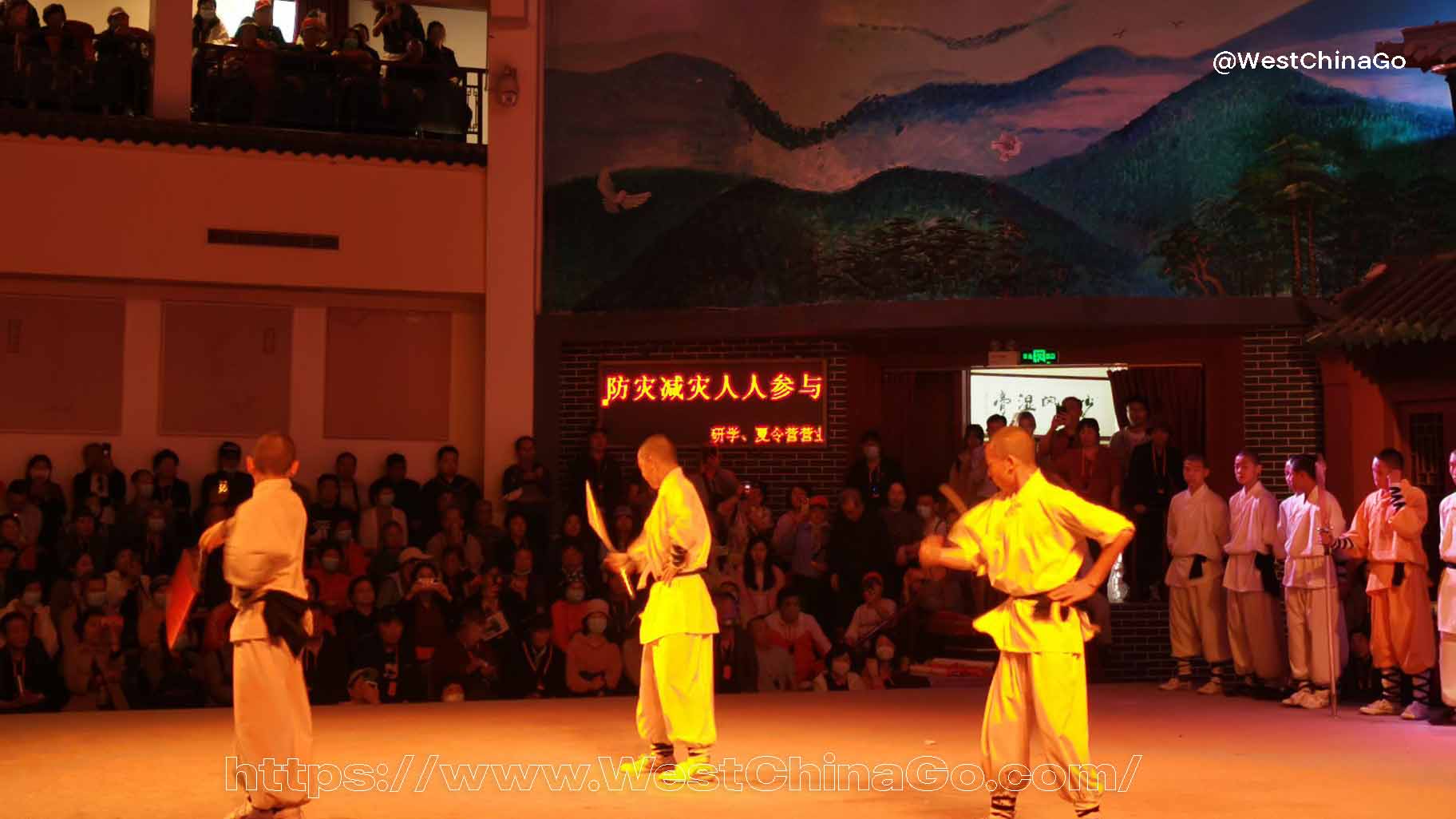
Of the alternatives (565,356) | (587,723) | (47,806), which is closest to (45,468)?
A: (565,356)

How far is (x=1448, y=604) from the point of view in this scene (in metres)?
10.5

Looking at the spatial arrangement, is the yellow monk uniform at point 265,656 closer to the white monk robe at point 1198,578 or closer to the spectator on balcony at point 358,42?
the white monk robe at point 1198,578

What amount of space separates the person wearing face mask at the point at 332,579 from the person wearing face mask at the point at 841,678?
12.2 feet

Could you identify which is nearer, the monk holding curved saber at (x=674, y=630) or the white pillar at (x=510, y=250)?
the monk holding curved saber at (x=674, y=630)

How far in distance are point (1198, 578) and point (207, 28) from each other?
34.5 feet

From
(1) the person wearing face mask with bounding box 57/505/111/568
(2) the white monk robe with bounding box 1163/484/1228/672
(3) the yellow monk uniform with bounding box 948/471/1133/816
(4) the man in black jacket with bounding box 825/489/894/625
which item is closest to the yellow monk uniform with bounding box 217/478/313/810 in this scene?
(3) the yellow monk uniform with bounding box 948/471/1133/816

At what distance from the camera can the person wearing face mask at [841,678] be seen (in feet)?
41.8

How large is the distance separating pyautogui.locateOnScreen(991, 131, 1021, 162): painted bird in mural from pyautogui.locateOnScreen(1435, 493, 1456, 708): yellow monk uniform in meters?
6.12

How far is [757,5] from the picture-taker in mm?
16172

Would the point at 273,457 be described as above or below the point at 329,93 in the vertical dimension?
below

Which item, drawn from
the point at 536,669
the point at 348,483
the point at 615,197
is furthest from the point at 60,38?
the point at 536,669

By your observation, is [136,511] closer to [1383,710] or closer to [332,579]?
[332,579]

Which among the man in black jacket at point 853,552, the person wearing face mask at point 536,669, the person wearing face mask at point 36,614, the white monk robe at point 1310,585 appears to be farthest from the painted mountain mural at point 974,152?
the person wearing face mask at point 36,614

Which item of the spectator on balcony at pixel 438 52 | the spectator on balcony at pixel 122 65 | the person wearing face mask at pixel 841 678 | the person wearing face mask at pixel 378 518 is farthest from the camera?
the spectator on balcony at pixel 438 52
